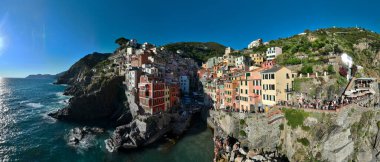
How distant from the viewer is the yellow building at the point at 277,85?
39406 mm

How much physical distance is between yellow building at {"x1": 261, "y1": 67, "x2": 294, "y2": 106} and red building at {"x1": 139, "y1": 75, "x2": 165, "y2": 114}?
27522 millimetres

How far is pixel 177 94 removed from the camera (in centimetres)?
6531

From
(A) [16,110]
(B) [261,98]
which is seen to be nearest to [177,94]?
(B) [261,98]

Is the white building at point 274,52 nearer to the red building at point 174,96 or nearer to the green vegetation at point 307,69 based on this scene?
the green vegetation at point 307,69

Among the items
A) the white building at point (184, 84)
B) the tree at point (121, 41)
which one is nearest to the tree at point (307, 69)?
the white building at point (184, 84)

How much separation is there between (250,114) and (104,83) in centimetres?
5325

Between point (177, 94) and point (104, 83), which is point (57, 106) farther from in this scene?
point (177, 94)

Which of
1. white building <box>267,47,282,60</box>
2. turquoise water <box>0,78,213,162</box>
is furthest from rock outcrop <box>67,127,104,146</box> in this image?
white building <box>267,47,282,60</box>

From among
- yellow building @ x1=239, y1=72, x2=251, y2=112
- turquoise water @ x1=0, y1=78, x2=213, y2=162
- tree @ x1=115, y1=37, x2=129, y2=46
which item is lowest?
turquoise water @ x1=0, y1=78, x2=213, y2=162

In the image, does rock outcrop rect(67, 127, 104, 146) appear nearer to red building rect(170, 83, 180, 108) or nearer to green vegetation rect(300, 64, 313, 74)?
red building rect(170, 83, 180, 108)

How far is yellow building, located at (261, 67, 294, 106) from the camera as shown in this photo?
39406 mm

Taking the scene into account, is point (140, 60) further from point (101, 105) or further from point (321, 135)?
point (321, 135)

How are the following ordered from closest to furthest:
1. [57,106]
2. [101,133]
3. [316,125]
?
1. [316,125]
2. [101,133]
3. [57,106]

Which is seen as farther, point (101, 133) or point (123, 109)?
point (123, 109)
